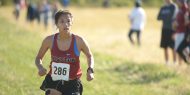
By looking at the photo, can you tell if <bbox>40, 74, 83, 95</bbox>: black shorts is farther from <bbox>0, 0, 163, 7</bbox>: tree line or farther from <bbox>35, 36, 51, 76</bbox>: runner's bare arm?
<bbox>0, 0, 163, 7</bbox>: tree line

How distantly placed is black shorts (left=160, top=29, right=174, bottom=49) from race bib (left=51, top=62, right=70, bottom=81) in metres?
8.60

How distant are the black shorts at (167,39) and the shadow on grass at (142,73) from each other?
123cm

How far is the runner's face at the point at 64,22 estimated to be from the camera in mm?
7160

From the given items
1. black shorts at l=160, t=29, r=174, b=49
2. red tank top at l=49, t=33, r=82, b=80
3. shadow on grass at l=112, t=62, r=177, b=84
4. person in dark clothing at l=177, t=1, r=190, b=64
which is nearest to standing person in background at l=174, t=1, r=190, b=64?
person in dark clothing at l=177, t=1, r=190, b=64

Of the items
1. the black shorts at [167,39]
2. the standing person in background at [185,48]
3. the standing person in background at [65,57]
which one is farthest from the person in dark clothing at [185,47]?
the standing person in background at [65,57]

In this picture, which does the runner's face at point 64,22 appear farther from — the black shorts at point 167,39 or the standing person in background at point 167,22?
the black shorts at point 167,39

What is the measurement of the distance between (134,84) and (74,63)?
16.7ft

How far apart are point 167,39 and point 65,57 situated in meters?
8.76

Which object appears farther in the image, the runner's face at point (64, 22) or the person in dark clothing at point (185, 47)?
the person in dark clothing at point (185, 47)

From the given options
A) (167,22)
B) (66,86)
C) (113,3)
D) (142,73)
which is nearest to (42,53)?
(66,86)

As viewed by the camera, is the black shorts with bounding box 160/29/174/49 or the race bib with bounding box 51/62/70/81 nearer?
the race bib with bounding box 51/62/70/81

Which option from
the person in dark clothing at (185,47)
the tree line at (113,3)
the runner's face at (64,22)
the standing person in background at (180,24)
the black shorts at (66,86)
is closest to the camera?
the runner's face at (64,22)

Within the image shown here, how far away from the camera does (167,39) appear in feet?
51.4

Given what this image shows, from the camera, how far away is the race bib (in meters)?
7.27
